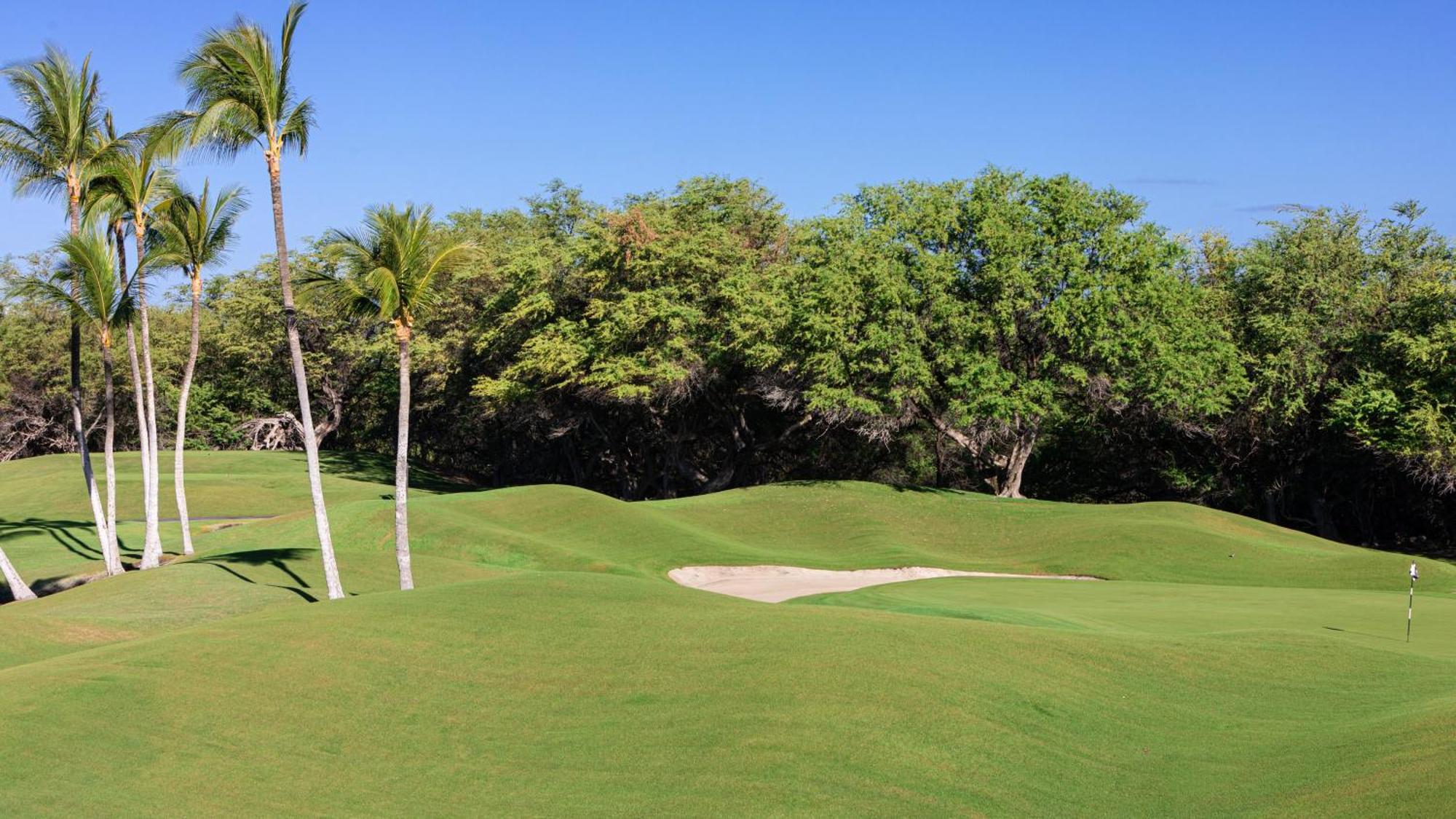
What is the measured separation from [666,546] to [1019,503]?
15029mm

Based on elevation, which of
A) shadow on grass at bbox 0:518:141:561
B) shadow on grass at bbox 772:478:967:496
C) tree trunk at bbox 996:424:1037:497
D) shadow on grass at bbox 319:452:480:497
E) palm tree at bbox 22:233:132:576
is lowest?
shadow on grass at bbox 0:518:141:561

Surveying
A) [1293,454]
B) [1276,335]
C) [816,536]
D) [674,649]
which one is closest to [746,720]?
[674,649]

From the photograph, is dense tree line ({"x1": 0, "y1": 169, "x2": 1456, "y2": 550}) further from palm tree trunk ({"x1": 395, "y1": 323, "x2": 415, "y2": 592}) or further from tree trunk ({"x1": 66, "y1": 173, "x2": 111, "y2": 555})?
palm tree trunk ({"x1": 395, "y1": 323, "x2": 415, "y2": 592})

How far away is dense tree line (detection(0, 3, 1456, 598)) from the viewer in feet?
106

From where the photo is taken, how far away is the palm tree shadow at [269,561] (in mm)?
26234

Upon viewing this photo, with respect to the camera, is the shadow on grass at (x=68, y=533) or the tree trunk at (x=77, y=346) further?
the shadow on grass at (x=68, y=533)

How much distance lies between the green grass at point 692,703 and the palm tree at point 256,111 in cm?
381

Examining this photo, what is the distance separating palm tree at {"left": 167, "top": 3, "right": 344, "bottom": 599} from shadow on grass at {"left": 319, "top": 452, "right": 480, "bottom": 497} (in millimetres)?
37014

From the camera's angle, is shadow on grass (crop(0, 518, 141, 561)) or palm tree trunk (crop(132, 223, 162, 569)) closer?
palm tree trunk (crop(132, 223, 162, 569))

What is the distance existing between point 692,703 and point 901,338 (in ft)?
105

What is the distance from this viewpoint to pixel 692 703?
14875 millimetres

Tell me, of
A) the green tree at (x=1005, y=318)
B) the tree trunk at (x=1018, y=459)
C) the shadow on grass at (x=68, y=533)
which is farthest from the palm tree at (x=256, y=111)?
the tree trunk at (x=1018, y=459)

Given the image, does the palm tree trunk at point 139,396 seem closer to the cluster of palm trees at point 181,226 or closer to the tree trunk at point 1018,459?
the cluster of palm trees at point 181,226

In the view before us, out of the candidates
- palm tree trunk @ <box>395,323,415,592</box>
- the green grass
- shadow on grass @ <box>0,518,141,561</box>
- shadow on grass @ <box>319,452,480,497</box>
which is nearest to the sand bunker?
the green grass
